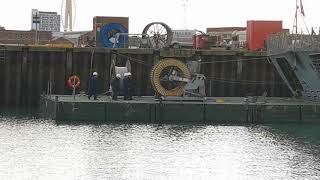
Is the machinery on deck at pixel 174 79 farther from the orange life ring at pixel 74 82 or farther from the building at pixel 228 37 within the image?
the building at pixel 228 37

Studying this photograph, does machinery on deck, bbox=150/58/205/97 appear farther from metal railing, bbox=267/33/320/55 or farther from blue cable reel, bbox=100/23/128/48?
blue cable reel, bbox=100/23/128/48

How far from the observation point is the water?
72.5ft

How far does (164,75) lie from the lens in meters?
37.6

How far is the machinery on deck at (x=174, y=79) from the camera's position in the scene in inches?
1468

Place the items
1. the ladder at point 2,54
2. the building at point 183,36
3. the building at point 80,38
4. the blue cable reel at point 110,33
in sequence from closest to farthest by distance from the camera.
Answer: the ladder at point 2,54, the blue cable reel at point 110,33, the building at point 80,38, the building at point 183,36

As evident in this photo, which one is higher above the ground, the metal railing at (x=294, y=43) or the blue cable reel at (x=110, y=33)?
the blue cable reel at (x=110, y=33)

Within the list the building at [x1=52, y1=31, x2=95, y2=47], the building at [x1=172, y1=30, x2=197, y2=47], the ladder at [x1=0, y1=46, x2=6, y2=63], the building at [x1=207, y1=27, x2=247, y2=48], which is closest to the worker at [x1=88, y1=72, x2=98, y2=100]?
the ladder at [x1=0, y1=46, x2=6, y2=63]

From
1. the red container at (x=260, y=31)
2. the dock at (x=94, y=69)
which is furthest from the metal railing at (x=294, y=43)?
the red container at (x=260, y=31)

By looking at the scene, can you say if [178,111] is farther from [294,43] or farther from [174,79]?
[294,43]

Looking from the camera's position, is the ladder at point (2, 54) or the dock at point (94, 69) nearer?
the ladder at point (2, 54)

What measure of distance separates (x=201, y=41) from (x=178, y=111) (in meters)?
18.1

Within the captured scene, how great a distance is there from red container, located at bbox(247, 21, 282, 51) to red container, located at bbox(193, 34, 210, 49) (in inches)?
138

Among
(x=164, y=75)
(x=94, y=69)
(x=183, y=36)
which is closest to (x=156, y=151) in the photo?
(x=164, y=75)

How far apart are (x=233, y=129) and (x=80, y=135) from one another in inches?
331
